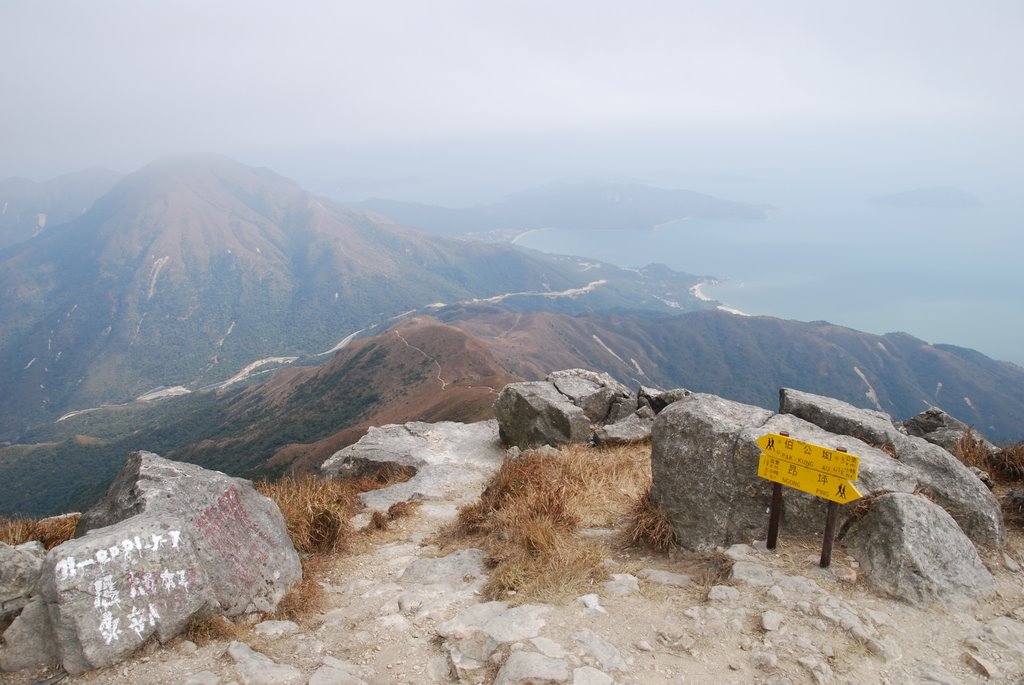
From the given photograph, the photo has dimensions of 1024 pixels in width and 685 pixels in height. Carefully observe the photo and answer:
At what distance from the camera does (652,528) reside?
24.4 feet

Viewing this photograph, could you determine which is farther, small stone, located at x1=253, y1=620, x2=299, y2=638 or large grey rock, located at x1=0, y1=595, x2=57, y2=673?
small stone, located at x1=253, y1=620, x2=299, y2=638

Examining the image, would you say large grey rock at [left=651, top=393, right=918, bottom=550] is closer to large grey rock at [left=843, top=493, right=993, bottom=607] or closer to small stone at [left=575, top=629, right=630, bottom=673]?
large grey rock at [left=843, top=493, right=993, bottom=607]

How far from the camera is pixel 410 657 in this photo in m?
5.24

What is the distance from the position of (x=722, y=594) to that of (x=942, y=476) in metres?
3.63

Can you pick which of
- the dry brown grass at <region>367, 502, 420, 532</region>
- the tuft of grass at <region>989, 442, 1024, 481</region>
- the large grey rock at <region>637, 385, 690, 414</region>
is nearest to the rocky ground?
the dry brown grass at <region>367, 502, 420, 532</region>

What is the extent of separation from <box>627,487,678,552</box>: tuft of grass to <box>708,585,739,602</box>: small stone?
1263 mm

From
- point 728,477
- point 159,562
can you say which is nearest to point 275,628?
point 159,562

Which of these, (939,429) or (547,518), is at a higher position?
(547,518)

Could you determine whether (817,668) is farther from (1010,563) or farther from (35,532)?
(35,532)

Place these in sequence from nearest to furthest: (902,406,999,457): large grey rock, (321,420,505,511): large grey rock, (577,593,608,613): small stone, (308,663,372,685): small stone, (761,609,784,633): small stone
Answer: (308,663,372,685): small stone
(761,609,784,633): small stone
(577,593,608,613): small stone
(902,406,999,457): large grey rock
(321,420,505,511): large grey rock

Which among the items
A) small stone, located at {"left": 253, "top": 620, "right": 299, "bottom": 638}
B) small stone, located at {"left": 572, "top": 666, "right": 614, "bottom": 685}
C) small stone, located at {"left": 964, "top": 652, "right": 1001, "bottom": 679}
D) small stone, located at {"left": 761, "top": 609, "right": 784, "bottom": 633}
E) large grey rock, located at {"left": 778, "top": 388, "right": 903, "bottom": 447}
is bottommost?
small stone, located at {"left": 253, "top": 620, "right": 299, "bottom": 638}

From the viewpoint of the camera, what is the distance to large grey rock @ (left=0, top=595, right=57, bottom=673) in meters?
4.96

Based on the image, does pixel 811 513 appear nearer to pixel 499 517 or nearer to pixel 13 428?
pixel 499 517

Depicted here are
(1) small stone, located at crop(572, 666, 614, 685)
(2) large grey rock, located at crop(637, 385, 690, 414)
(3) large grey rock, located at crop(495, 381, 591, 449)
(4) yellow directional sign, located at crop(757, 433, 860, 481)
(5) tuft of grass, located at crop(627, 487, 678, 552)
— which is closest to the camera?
(1) small stone, located at crop(572, 666, 614, 685)
